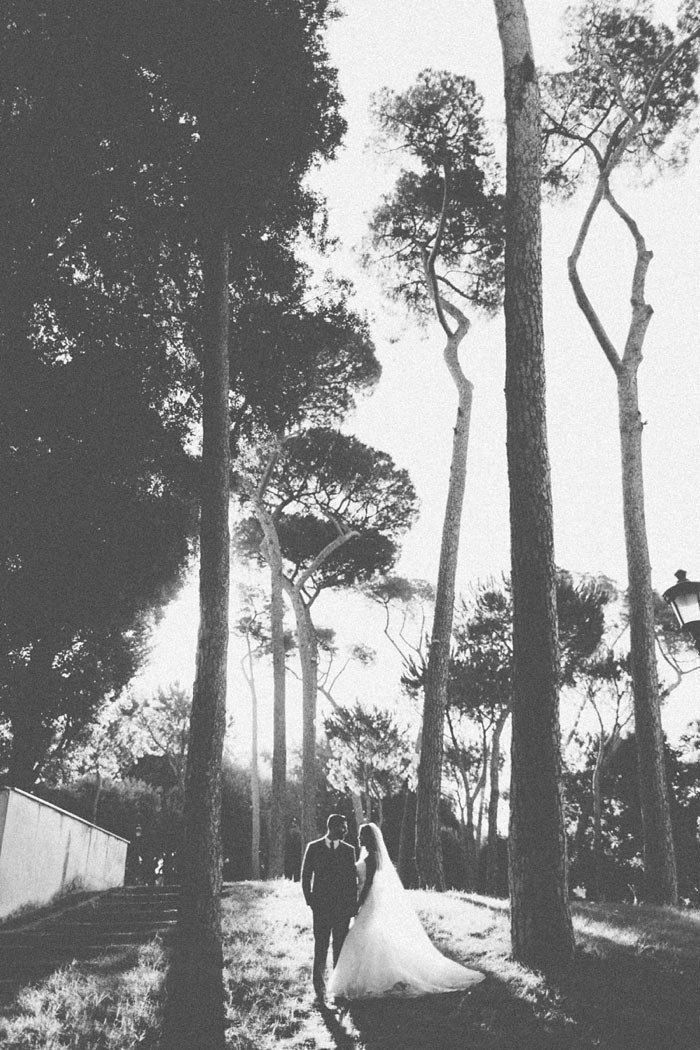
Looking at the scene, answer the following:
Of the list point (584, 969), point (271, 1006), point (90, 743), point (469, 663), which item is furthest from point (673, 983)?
point (90, 743)

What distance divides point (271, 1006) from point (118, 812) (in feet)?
91.6

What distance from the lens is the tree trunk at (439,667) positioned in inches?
386

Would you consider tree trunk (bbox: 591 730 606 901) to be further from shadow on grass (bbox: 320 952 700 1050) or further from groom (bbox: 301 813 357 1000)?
shadow on grass (bbox: 320 952 700 1050)

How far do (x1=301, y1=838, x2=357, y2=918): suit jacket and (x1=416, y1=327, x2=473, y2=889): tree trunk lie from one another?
4.32 meters

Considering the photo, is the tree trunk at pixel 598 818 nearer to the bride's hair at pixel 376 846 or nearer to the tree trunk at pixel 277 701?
the tree trunk at pixel 277 701

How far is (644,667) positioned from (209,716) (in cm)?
513

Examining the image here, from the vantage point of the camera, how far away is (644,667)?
8469 millimetres

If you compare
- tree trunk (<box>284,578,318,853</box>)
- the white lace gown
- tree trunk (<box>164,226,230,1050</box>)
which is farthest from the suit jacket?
tree trunk (<box>284,578,318,853</box>)

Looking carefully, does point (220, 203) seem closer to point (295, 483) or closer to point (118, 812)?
point (295, 483)

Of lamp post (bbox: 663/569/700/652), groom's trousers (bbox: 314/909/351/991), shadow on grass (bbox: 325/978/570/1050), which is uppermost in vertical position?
lamp post (bbox: 663/569/700/652)

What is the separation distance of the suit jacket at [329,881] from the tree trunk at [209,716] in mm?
869

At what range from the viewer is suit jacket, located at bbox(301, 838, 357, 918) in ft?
17.3

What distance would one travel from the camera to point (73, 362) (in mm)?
9016

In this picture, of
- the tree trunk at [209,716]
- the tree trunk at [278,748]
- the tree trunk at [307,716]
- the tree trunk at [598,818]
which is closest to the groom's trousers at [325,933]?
the tree trunk at [209,716]
